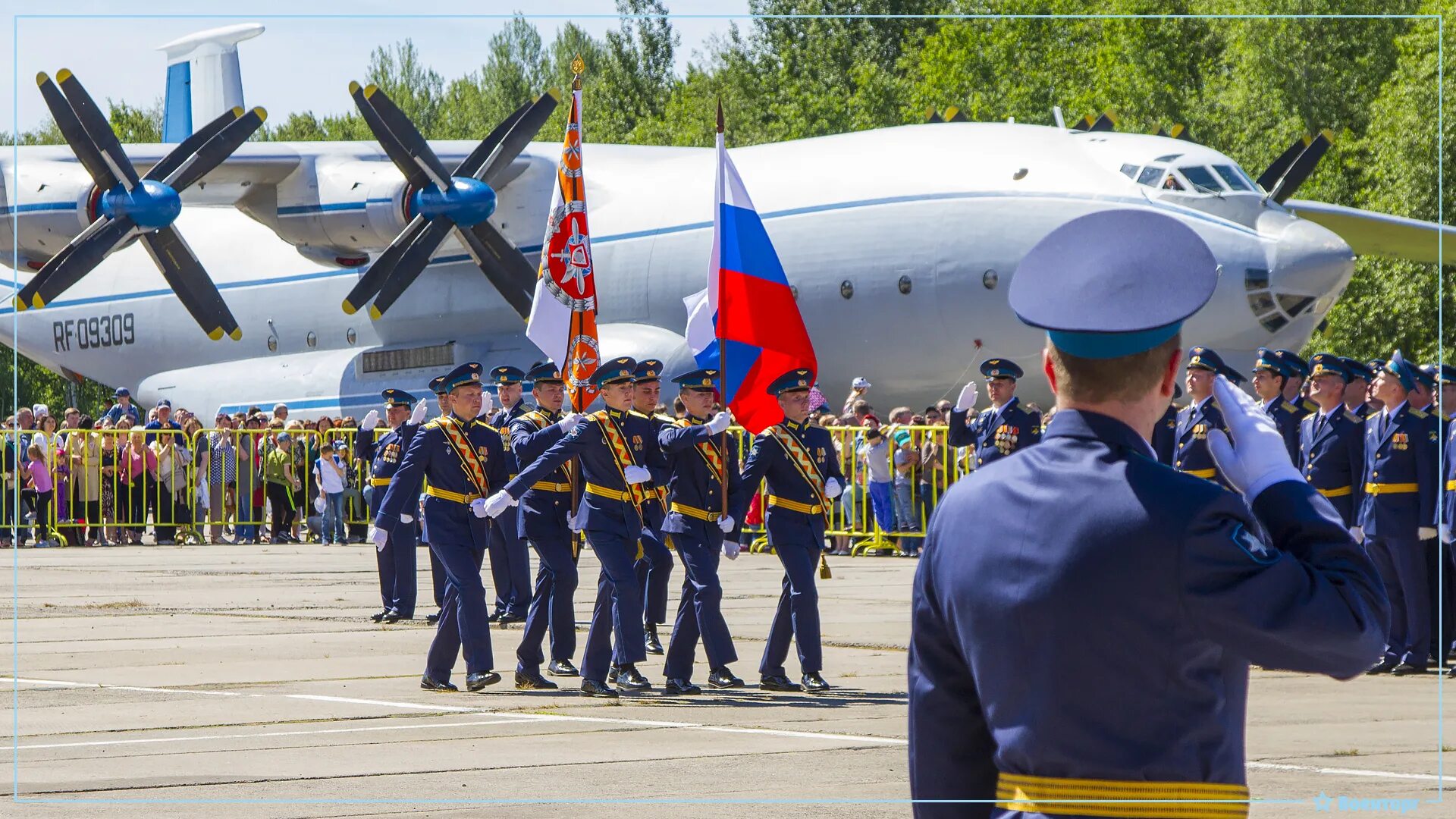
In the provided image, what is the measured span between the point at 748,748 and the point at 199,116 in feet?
97.5

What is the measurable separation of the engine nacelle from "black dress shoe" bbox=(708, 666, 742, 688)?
17.1 meters

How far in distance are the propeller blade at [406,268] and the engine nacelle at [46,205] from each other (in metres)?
4.73

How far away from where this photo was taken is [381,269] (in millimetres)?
22578

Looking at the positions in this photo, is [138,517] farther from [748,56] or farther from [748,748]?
[748,748]

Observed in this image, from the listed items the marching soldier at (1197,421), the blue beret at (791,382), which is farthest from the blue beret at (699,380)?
the marching soldier at (1197,421)

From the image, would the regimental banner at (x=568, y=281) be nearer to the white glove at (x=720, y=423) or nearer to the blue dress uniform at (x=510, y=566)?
the blue dress uniform at (x=510, y=566)

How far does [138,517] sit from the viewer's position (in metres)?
24.2

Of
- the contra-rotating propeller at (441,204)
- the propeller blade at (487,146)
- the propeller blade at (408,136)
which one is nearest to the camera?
the contra-rotating propeller at (441,204)

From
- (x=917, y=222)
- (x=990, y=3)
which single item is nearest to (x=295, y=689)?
(x=917, y=222)

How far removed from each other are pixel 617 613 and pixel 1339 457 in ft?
15.5

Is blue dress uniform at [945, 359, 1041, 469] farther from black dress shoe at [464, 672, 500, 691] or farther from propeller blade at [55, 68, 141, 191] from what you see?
propeller blade at [55, 68, 141, 191]

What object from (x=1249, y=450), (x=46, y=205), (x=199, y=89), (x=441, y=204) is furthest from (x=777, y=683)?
(x=199, y=89)

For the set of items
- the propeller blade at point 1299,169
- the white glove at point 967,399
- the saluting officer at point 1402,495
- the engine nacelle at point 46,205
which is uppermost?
the engine nacelle at point 46,205

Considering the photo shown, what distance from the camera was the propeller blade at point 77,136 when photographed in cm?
2336
